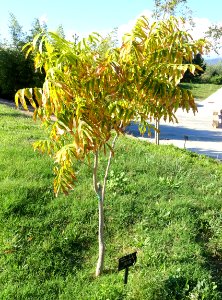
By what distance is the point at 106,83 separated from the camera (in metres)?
2.50

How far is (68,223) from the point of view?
4125 mm

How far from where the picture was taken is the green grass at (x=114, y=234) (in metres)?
3.20

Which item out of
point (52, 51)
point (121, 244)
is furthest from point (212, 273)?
point (52, 51)

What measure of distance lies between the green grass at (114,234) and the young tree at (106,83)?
47.1 inches

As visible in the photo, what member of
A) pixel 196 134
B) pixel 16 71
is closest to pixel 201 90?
→ pixel 196 134

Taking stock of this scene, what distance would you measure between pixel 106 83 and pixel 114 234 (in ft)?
7.34

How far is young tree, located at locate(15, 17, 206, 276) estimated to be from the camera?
7.48 feet

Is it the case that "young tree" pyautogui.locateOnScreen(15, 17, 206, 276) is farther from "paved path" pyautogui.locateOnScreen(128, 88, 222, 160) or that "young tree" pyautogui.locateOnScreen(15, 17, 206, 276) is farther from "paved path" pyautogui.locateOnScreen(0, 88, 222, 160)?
"paved path" pyautogui.locateOnScreen(0, 88, 222, 160)

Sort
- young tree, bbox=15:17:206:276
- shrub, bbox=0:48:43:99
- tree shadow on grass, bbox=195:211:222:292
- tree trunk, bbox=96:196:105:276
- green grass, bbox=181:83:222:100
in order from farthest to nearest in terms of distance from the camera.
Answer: green grass, bbox=181:83:222:100 < shrub, bbox=0:48:43:99 < tree shadow on grass, bbox=195:211:222:292 < tree trunk, bbox=96:196:105:276 < young tree, bbox=15:17:206:276

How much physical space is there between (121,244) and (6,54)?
51.5 ft

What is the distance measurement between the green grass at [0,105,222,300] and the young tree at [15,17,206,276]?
1.20 m

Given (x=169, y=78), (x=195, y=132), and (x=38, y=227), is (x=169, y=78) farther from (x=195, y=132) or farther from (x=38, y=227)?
(x=195, y=132)

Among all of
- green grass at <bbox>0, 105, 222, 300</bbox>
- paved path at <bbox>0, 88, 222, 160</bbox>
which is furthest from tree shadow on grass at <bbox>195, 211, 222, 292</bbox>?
paved path at <bbox>0, 88, 222, 160</bbox>

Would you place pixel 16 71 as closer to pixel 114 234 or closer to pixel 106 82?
pixel 114 234
